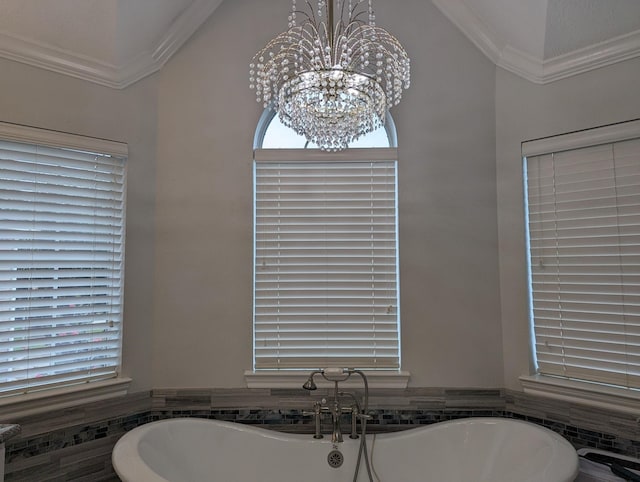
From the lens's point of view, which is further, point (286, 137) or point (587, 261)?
point (286, 137)

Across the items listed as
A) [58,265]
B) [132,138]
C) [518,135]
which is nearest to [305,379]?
[58,265]

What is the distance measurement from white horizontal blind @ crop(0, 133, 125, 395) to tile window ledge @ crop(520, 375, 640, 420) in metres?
2.20

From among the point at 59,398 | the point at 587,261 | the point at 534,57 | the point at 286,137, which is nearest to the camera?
the point at 59,398

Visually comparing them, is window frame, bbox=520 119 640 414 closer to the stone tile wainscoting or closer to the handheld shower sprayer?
the stone tile wainscoting

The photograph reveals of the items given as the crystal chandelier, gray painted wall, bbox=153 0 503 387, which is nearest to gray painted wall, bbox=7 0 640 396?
gray painted wall, bbox=153 0 503 387

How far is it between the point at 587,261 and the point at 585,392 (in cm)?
64

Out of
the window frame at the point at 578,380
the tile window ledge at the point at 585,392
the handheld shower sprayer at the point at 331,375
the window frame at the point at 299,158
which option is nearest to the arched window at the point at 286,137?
the window frame at the point at 299,158

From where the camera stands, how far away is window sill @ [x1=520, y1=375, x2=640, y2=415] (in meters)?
1.88

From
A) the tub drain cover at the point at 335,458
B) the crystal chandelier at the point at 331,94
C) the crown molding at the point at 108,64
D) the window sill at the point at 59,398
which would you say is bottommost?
the tub drain cover at the point at 335,458

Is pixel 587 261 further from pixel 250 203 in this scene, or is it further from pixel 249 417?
pixel 249 417

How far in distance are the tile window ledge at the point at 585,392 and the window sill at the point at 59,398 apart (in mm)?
2133

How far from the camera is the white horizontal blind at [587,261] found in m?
1.95

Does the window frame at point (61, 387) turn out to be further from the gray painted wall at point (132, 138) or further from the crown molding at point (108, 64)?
the crown molding at point (108, 64)

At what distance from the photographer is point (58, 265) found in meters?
2.01
